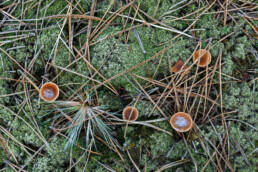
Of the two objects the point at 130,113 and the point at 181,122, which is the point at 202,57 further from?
the point at 130,113

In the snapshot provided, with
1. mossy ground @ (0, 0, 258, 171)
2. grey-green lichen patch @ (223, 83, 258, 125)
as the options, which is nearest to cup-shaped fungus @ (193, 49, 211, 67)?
mossy ground @ (0, 0, 258, 171)

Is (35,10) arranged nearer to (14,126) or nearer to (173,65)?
(14,126)

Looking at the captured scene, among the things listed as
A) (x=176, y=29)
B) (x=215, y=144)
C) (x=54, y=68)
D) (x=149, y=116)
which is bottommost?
(x=215, y=144)

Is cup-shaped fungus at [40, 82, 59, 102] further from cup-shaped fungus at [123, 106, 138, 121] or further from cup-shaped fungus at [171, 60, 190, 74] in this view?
cup-shaped fungus at [171, 60, 190, 74]

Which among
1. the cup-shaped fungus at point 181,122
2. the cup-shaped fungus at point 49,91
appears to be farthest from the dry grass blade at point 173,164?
the cup-shaped fungus at point 49,91

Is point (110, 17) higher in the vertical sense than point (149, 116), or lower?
higher

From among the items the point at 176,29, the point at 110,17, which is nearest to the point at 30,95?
the point at 110,17
